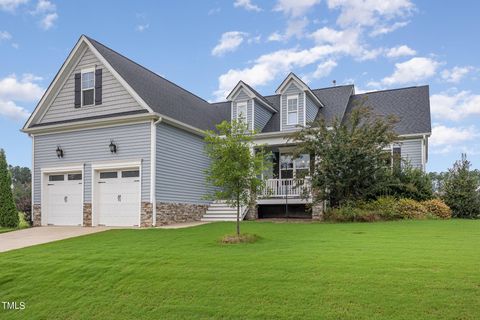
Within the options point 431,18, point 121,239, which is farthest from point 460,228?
point 121,239

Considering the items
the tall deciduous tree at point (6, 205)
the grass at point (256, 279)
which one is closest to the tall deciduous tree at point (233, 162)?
the grass at point (256, 279)

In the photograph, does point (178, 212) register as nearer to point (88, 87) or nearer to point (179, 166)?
point (179, 166)

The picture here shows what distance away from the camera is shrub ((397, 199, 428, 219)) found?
52.9 ft

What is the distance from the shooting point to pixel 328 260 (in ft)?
24.3

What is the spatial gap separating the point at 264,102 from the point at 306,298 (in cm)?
1670

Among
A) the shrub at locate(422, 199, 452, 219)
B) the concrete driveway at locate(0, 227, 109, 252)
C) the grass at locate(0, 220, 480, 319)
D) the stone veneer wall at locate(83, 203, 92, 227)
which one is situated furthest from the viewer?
the stone veneer wall at locate(83, 203, 92, 227)

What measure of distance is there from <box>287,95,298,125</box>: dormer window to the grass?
36.2 feet

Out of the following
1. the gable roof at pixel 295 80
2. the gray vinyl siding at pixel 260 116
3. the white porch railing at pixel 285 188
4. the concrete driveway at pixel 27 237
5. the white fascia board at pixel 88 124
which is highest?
the gable roof at pixel 295 80

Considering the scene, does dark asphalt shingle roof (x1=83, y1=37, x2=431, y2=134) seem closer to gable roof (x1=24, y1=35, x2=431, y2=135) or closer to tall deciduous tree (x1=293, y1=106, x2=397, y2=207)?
gable roof (x1=24, y1=35, x2=431, y2=135)

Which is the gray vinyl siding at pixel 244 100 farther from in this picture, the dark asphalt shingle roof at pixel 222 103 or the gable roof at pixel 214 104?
the dark asphalt shingle roof at pixel 222 103

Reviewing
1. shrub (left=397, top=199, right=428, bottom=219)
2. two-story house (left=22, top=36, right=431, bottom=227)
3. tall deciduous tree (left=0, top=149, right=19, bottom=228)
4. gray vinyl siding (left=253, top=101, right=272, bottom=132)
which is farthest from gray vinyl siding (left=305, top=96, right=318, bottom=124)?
tall deciduous tree (left=0, top=149, right=19, bottom=228)

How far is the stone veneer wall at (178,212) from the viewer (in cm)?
1622

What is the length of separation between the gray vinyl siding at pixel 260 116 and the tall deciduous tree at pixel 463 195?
9.45 metres

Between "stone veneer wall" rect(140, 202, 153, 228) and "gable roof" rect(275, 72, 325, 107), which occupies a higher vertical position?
"gable roof" rect(275, 72, 325, 107)
